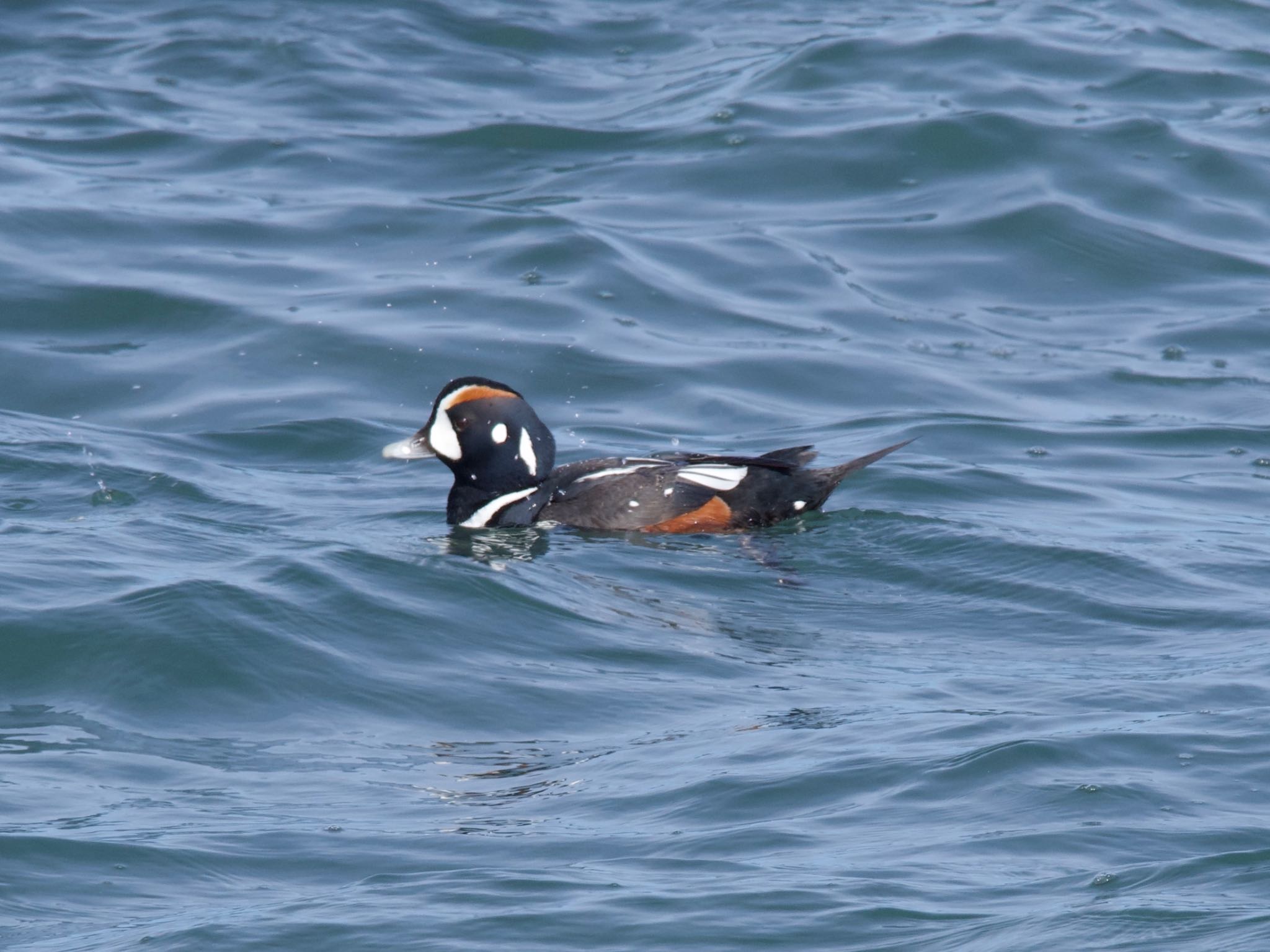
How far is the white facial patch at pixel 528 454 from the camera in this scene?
9125mm

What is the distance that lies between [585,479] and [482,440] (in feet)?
1.78

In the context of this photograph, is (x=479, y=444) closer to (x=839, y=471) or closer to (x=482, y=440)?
(x=482, y=440)

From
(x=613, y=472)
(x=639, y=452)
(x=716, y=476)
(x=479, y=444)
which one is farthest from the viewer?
(x=639, y=452)

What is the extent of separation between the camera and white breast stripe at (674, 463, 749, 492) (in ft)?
28.9

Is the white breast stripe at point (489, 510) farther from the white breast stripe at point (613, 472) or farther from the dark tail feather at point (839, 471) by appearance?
the dark tail feather at point (839, 471)

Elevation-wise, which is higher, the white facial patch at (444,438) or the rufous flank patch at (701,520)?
the white facial patch at (444,438)

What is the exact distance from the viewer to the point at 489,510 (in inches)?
356

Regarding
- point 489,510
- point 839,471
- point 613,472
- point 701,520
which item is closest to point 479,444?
→ point 489,510

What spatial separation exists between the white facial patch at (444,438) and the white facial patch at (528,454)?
0.30 metres

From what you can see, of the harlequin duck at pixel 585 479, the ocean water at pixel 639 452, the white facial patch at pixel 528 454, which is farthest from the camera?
the white facial patch at pixel 528 454

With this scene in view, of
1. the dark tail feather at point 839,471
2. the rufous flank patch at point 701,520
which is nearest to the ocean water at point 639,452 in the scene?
the rufous flank patch at point 701,520

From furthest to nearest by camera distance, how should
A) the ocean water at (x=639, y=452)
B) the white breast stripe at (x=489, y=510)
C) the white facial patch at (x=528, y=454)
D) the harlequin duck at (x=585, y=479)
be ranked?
the white facial patch at (x=528, y=454)
the white breast stripe at (x=489, y=510)
the harlequin duck at (x=585, y=479)
the ocean water at (x=639, y=452)

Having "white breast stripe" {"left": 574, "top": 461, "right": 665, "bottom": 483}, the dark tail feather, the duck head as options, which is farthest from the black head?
the dark tail feather

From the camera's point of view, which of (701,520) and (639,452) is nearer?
(701,520)
